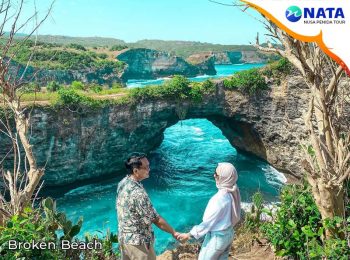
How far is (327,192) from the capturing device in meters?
4.42

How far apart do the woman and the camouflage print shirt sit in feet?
1.78

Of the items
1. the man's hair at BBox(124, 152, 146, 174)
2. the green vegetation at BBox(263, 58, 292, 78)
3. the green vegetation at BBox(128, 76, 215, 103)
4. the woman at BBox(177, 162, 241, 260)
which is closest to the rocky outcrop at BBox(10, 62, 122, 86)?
the green vegetation at BBox(128, 76, 215, 103)

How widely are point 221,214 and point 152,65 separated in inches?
4259

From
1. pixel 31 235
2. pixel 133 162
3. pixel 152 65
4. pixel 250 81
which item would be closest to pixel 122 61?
pixel 152 65

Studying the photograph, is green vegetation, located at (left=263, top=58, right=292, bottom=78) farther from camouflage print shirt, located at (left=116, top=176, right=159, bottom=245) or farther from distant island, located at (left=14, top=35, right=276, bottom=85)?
camouflage print shirt, located at (left=116, top=176, right=159, bottom=245)

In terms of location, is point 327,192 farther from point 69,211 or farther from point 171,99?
point 171,99

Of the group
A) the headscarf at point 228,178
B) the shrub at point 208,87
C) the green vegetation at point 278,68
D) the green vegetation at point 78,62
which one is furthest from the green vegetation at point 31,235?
the green vegetation at point 78,62

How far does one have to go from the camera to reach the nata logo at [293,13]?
12.1 feet

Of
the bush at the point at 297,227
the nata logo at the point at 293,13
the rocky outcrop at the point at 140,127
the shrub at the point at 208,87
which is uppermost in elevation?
the nata logo at the point at 293,13

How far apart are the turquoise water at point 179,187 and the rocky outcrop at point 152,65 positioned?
70.5 metres

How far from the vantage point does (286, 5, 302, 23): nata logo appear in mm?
3691

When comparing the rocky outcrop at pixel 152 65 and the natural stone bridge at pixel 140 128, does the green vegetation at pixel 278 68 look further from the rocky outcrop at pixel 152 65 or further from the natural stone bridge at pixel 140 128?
the rocky outcrop at pixel 152 65

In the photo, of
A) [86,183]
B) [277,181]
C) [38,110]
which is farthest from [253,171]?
[38,110]

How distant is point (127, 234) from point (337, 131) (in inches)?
122
